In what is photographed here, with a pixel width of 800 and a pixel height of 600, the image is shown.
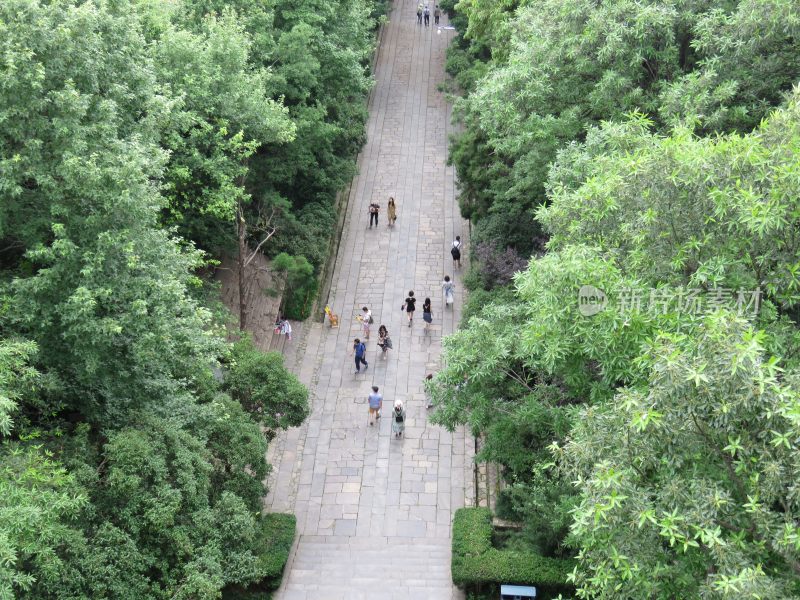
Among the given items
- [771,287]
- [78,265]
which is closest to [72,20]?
[78,265]

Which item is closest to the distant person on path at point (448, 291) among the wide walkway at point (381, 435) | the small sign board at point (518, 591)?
the wide walkway at point (381, 435)

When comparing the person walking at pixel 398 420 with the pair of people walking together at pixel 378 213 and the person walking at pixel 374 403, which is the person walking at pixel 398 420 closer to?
the person walking at pixel 374 403

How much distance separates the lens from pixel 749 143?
449 inches

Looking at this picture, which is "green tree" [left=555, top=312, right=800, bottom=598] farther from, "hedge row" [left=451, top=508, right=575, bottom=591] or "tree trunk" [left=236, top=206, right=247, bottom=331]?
"tree trunk" [left=236, top=206, right=247, bottom=331]

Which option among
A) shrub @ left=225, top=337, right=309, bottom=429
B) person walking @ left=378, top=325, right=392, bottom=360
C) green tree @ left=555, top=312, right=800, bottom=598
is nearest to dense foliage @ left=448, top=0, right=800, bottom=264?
person walking @ left=378, top=325, right=392, bottom=360

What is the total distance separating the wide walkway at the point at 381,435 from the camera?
1770 centimetres

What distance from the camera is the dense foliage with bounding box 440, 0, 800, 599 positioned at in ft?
30.1

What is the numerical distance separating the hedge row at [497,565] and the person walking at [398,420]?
402cm

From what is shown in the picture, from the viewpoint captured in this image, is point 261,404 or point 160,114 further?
point 261,404

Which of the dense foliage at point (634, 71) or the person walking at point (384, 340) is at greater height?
the dense foliage at point (634, 71)

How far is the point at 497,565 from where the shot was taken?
1647cm

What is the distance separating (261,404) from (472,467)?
16.8 ft

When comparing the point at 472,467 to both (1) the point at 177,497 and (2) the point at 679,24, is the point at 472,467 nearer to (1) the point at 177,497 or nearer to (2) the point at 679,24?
(1) the point at 177,497

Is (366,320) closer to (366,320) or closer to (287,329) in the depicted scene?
(366,320)
